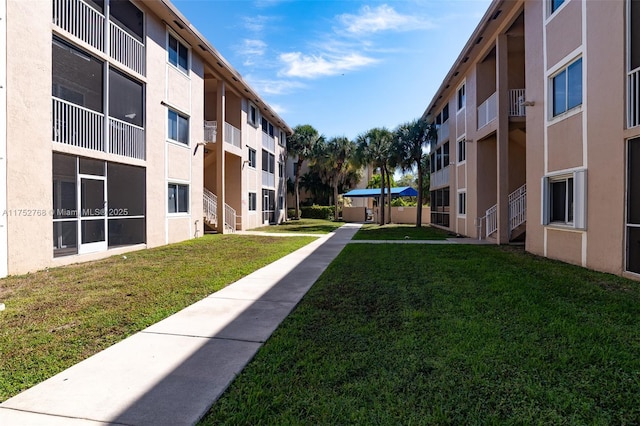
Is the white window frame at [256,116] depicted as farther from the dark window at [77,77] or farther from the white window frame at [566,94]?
the white window frame at [566,94]

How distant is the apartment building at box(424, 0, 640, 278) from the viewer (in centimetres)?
742

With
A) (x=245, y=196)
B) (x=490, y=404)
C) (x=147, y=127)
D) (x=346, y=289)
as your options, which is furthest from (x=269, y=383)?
(x=245, y=196)

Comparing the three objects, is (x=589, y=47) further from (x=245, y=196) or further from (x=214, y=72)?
(x=245, y=196)

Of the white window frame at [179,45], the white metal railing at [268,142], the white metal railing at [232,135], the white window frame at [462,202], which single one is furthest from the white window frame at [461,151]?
the white metal railing at [268,142]

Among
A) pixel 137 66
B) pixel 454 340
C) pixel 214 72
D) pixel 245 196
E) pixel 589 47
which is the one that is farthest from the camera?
pixel 245 196

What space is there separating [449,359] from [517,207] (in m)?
12.4

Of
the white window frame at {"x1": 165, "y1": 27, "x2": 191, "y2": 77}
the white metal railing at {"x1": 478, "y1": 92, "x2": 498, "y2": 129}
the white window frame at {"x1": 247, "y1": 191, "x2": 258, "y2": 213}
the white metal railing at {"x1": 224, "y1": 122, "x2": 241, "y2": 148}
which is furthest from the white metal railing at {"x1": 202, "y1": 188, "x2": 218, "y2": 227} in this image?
the white metal railing at {"x1": 478, "y1": 92, "x2": 498, "y2": 129}

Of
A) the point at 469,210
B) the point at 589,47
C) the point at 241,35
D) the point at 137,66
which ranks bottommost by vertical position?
the point at 469,210

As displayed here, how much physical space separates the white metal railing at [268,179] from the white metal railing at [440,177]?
12.8 m

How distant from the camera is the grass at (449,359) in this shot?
110 inches

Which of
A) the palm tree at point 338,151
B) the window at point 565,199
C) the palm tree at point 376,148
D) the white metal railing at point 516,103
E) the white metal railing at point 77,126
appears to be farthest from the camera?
the palm tree at point 338,151

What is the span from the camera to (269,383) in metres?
3.25

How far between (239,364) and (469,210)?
16.0 metres

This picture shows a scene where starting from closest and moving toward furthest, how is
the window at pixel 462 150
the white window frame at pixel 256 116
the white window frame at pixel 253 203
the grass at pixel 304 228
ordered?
1. the window at pixel 462 150
2. the grass at pixel 304 228
3. the white window frame at pixel 256 116
4. the white window frame at pixel 253 203
